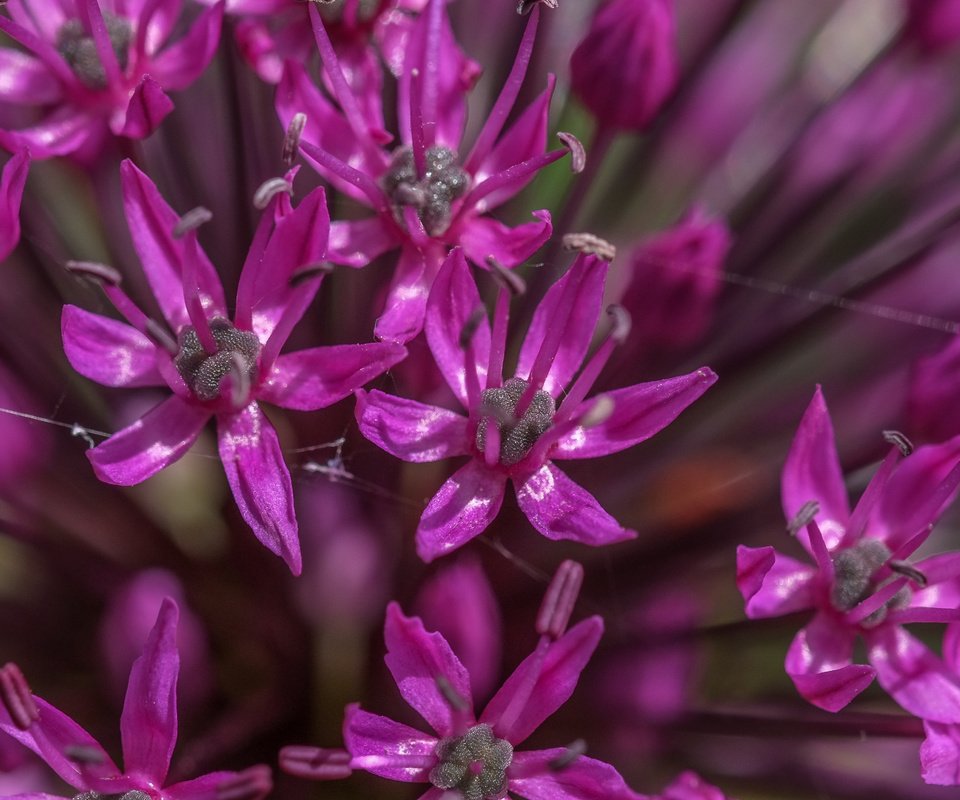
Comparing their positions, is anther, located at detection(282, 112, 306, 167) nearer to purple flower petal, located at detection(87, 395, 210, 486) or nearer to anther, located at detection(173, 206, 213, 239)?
anther, located at detection(173, 206, 213, 239)

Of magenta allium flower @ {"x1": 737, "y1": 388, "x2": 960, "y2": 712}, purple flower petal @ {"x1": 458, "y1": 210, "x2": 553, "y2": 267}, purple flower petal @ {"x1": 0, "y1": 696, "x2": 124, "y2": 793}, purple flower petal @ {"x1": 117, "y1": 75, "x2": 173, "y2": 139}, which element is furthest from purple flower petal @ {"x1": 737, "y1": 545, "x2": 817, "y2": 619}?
purple flower petal @ {"x1": 117, "y1": 75, "x2": 173, "y2": 139}

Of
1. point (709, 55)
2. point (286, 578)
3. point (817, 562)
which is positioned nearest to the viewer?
point (817, 562)

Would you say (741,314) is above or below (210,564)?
above

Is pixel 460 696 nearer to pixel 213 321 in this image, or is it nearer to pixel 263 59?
pixel 213 321

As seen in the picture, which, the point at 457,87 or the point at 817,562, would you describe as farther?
the point at 457,87

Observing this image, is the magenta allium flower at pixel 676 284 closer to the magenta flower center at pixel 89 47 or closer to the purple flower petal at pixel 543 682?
the purple flower petal at pixel 543 682

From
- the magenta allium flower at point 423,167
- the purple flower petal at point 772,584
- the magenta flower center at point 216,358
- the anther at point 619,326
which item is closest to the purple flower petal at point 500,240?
the magenta allium flower at point 423,167

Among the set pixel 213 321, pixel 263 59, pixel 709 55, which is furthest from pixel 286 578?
pixel 709 55

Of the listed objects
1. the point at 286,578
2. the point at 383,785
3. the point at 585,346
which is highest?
the point at 585,346

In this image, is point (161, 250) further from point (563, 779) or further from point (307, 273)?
point (563, 779)
